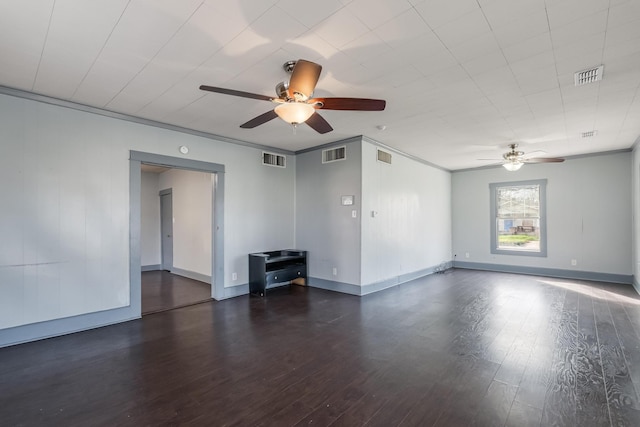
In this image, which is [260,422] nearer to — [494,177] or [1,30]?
[1,30]

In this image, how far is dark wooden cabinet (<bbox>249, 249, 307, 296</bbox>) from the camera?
516 cm

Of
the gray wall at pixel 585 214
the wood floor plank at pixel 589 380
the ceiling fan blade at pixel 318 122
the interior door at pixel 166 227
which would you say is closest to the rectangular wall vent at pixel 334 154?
the ceiling fan blade at pixel 318 122

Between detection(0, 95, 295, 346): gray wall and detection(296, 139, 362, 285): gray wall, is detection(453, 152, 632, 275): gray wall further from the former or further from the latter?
detection(0, 95, 295, 346): gray wall

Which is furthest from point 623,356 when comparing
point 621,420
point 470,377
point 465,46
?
point 465,46

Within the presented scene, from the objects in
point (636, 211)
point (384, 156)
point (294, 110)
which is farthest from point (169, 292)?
point (636, 211)

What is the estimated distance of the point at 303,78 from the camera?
7.36ft

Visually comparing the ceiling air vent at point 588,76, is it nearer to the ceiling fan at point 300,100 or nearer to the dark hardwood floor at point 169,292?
the ceiling fan at point 300,100

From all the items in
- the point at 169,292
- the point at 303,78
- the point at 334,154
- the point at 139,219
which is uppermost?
the point at 334,154

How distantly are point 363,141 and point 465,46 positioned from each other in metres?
2.80

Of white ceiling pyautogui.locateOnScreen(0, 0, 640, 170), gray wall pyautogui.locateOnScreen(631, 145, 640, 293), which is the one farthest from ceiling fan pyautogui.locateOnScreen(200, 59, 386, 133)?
gray wall pyautogui.locateOnScreen(631, 145, 640, 293)

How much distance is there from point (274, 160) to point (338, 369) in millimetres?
4262

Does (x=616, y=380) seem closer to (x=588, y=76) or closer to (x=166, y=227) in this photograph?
(x=588, y=76)

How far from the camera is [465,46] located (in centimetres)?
246

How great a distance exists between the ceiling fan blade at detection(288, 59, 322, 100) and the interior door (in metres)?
6.45
